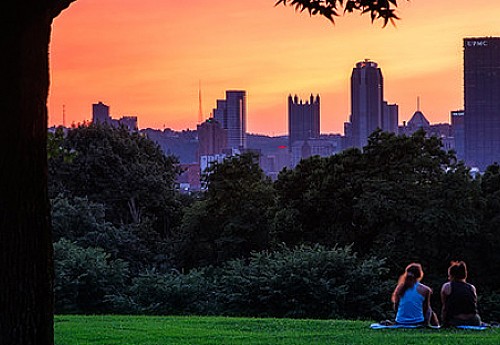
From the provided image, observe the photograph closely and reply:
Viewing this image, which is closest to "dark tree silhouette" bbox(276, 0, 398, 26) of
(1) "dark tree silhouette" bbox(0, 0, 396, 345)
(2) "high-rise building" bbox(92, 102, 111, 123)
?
(1) "dark tree silhouette" bbox(0, 0, 396, 345)

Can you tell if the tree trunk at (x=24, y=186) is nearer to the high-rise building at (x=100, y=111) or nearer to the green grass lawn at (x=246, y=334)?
the green grass lawn at (x=246, y=334)

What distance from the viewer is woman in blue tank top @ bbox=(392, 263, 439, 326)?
12.7 meters

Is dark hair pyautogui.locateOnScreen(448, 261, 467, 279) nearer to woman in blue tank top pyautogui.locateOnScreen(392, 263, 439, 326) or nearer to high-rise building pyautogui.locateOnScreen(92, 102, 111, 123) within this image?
woman in blue tank top pyautogui.locateOnScreen(392, 263, 439, 326)

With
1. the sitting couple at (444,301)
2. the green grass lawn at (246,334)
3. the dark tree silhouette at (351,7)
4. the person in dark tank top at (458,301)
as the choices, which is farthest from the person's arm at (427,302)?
the dark tree silhouette at (351,7)

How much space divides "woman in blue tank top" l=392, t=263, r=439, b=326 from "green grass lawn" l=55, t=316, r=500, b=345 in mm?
329

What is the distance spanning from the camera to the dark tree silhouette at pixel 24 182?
6746 mm

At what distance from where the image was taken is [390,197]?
33188mm

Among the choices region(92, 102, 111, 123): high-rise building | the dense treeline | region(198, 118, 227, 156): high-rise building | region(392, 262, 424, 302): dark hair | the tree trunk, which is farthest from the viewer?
region(198, 118, 227, 156): high-rise building

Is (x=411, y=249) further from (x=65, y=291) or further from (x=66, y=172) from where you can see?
(x=66, y=172)

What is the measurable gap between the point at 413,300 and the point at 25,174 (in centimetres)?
720

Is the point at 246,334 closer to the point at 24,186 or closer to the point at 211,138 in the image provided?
the point at 24,186

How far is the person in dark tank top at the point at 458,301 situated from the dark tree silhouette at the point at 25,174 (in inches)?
259

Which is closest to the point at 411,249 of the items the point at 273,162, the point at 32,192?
the point at 32,192

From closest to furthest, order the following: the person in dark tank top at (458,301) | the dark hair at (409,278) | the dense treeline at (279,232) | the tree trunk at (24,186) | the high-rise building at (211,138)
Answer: the tree trunk at (24,186) → the person in dark tank top at (458,301) → the dark hair at (409,278) → the dense treeline at (279,232) → the high-rise building at (211,138)
